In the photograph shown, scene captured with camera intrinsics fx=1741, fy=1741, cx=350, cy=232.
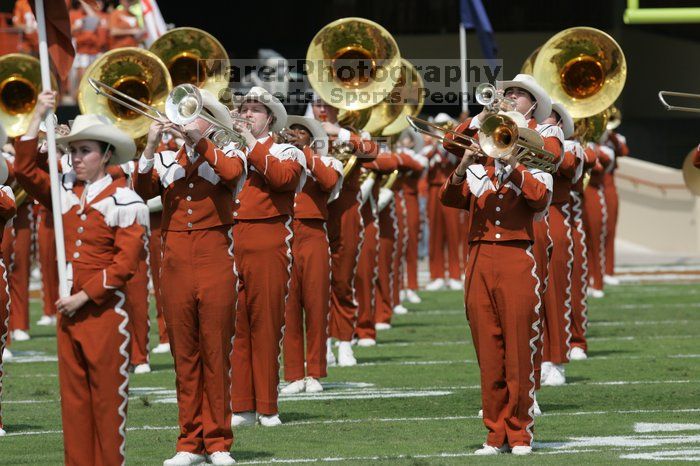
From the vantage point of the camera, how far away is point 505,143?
28.9 feet

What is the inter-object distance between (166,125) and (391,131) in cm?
748

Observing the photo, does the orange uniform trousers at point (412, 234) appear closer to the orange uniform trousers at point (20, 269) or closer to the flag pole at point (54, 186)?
the orange uniform trousers at point (20, 269)

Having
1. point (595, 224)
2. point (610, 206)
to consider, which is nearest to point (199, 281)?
point (595, 224)

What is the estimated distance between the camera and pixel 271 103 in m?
10.1

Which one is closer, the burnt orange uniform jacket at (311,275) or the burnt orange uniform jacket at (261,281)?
the burnt orange uniform jacket at (261,281)

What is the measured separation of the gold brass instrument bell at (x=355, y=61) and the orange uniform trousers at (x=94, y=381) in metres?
5.75

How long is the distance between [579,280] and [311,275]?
2511 millimetres

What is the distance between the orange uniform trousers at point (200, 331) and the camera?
8727 mm

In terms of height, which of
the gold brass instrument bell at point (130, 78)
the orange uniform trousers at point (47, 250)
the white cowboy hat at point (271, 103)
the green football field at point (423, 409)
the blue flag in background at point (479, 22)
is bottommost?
the green football field at point (423, 409)

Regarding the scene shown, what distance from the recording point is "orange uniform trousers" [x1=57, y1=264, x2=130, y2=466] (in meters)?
7.57

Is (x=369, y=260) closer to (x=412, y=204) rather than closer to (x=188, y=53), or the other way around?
(x=188, y=53)

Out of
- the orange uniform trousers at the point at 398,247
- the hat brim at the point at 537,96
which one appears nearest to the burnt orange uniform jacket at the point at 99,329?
the hat brim at the point at 537,96

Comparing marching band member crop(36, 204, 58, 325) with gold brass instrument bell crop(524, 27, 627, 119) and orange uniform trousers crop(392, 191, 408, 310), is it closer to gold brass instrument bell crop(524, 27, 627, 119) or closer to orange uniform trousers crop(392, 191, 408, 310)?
orange uniform trousers crop(392, 191, 408, 310)

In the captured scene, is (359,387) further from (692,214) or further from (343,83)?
(692,214)
